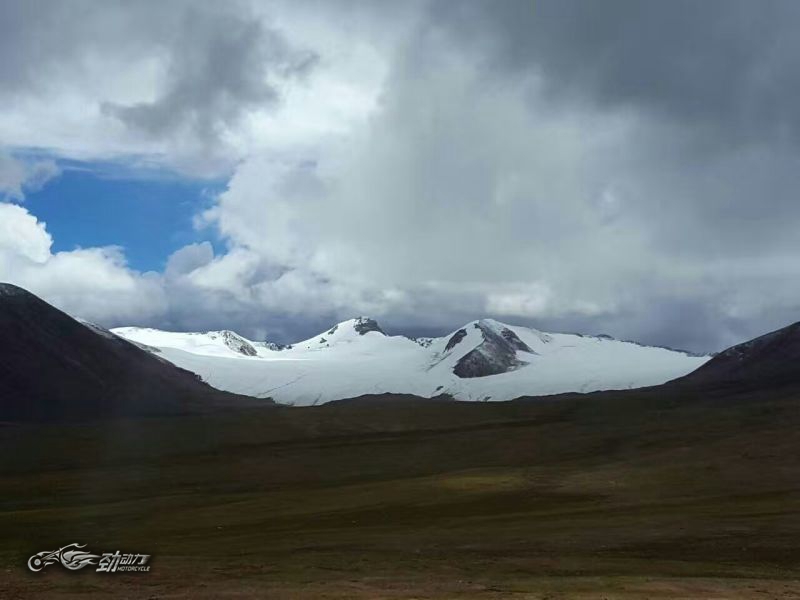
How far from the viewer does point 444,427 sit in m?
196

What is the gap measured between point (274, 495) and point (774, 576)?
6100 centimetres

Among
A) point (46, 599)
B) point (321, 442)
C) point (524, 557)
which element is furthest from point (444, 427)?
point (46, 599)

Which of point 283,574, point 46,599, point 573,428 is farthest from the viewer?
point 573,428

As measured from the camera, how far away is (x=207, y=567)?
37.4 m

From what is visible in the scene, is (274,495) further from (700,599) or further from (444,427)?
(444,427)

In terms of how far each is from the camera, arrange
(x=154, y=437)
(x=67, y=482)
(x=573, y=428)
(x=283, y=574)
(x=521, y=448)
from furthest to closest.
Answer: (x=154, y=437) → (x=573, y=428) → (x=521, y=448) → (x=67, y=482) → (x=283, y=574)

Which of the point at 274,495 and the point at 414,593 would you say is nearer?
the point at 414,593

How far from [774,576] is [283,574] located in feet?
69.6

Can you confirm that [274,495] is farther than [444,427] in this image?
No

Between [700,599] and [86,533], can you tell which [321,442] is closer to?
[86,533]

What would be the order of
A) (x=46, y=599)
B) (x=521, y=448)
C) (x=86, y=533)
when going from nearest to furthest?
(x=46, y=599), (x=86, y=533), (x=521, y=448)

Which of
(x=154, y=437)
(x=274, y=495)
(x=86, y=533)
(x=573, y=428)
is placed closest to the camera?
(x=86, y=533)

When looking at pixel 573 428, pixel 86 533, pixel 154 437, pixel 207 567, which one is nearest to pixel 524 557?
pixel 207 567

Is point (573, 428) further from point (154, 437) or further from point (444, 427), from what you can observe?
point (154, 437)
